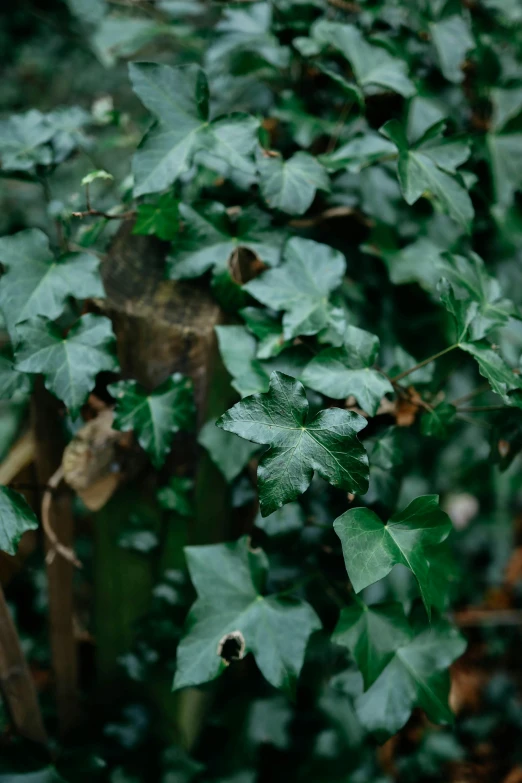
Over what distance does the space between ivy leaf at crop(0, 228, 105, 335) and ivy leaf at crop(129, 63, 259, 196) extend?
15 centimetres

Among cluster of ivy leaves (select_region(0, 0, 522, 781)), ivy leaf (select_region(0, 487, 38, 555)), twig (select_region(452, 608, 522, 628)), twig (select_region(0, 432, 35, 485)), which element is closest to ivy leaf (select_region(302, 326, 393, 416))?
cluster of ivy leaves (select_region(0, 0, 522, 781))

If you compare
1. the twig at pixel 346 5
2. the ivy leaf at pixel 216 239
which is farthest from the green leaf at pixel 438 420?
the twig at pixel 346 5

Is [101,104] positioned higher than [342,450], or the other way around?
[101,104]

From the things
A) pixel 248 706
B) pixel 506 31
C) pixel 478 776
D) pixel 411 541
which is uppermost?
pixel 506 31

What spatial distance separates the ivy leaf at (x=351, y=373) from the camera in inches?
31.4

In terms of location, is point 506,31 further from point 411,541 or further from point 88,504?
point 88,504

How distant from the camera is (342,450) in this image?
690 millimetres

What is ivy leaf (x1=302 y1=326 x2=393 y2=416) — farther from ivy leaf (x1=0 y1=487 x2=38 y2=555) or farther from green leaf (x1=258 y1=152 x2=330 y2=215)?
ivy leaf (x1=0 y1=487 x2=38 y2=555)

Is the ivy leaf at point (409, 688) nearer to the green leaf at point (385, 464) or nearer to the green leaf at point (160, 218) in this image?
the green leaf at point (385, 464)

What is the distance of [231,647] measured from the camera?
0.85m

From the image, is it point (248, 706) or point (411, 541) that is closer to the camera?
point (411, 541)

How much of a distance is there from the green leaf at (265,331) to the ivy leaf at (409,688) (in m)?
0.45

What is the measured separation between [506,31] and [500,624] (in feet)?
5.63

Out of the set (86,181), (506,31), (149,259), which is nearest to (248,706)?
(149,259)
